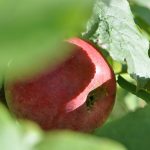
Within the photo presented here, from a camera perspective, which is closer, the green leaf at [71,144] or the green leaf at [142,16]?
the green leaf at [71,144]

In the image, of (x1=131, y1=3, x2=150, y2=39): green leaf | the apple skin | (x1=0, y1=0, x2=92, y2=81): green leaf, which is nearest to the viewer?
(x1=0, y1=0, x2=92, y2=81): green leaf

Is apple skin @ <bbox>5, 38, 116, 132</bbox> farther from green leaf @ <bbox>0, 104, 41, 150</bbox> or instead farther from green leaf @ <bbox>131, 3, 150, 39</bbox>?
green leaf @ <bbox>0, 104, 41, 150</bbox>

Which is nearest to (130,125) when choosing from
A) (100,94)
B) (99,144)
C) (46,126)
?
(100,94)

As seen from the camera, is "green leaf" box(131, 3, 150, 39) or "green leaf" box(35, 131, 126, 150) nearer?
"green leaf" box(35, 131, 126, 150)

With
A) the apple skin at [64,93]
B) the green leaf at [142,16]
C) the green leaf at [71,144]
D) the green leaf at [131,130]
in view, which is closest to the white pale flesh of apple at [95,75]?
the apple skin at [64,93]

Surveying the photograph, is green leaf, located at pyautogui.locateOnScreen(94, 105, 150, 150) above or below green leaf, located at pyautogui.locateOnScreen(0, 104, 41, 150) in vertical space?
below

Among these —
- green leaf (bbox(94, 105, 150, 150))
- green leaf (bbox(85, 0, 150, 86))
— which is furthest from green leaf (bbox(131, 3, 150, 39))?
green leaf (bbox(94, 105, 150, 150))

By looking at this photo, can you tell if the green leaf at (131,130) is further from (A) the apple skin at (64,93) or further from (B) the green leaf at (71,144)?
(B) the green leaf at (71,144)

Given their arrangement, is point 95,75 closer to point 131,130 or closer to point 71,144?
point 131,130
